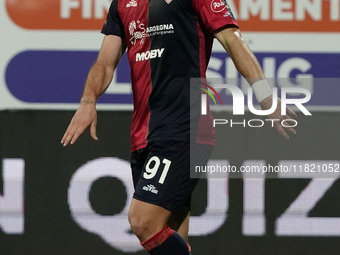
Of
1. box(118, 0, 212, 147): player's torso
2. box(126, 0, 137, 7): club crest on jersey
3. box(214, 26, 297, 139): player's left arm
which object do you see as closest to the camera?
box(214, 26, 297, 139): player's left arm

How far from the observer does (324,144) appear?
12.9ft

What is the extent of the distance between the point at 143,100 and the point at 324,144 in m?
1.87

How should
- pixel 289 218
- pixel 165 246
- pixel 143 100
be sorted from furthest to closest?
pixel 289 218 → pixel 143 100 → pixel 165 246

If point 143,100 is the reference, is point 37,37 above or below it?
above

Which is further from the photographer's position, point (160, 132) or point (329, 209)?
point (329, 209)

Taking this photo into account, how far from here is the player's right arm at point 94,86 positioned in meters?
2.34

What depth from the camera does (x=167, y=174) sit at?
236cm

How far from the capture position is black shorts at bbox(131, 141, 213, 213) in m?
2.33

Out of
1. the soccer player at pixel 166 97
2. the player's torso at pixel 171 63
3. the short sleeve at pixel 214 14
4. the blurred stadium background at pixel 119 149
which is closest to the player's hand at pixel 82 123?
the soccer player at pixel 166 97

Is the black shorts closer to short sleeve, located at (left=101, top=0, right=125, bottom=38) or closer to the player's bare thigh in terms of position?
the player's bare thigh

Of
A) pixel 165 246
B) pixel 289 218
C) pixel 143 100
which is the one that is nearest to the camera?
pixel 165 246

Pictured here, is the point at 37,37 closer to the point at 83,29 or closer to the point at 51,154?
the point at 83,29

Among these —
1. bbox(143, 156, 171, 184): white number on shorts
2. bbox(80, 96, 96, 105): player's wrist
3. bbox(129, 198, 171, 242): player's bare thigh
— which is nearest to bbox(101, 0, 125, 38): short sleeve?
bbox(80, 96, 96, 105): player's wrist

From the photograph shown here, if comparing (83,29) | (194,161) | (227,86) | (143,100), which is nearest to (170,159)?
(194,161)
